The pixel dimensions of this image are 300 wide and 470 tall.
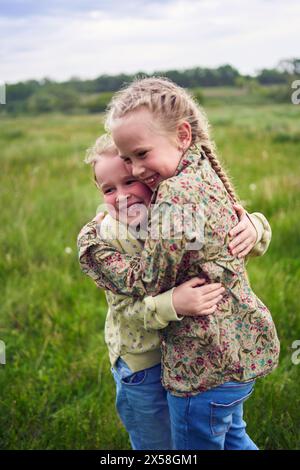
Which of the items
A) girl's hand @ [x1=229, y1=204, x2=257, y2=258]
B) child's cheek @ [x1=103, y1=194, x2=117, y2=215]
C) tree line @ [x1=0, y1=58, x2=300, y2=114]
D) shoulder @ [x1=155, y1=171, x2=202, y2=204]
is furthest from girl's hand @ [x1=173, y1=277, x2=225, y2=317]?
tree line @ [x1=0, y1=58, x2=300, y2=114]

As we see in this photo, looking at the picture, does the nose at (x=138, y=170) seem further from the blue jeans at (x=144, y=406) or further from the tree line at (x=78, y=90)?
the tree line at (x=78, y=90)

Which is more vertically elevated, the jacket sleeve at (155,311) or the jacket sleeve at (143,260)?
the jacket sleeve at (143,260)

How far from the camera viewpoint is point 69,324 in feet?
12.5

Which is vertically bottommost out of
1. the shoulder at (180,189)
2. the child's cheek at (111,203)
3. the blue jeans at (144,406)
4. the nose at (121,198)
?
the blue jeans at (144,406)

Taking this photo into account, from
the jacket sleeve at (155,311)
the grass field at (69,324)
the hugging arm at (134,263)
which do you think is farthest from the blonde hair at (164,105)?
the grass field at (69,324)

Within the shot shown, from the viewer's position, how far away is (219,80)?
3556cm

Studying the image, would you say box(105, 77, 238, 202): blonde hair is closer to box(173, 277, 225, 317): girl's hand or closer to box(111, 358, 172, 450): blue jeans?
box(173, 277, 225, 317): girl's hand

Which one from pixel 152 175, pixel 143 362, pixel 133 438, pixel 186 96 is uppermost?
pixel 186 96

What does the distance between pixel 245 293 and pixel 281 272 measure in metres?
2.63

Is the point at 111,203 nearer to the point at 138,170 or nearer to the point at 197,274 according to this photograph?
the point at 138,170

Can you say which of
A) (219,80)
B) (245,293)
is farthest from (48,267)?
(219,80)

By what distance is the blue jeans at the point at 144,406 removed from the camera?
2.01 m

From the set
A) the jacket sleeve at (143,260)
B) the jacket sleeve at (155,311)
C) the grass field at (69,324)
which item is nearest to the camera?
the jacket sleeve at (143,260)

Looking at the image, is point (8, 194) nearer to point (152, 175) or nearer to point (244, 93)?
point (152, 175)
